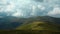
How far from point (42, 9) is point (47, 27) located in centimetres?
55

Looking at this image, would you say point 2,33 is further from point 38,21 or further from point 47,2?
point 47,2

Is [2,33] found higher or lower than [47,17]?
lower

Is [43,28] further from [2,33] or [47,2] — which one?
[2,33]

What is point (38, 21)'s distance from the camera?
4.71 meters

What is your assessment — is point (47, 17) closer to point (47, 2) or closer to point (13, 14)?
point (47, 2)

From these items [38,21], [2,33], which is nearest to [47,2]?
[38,21]

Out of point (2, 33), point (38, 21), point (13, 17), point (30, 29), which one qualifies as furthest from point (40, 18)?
point (2, 33)

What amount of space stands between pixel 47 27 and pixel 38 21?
32 cm

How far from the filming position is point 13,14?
186 inches

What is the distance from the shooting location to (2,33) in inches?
182

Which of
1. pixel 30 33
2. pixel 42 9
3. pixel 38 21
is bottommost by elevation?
pixel 30 33

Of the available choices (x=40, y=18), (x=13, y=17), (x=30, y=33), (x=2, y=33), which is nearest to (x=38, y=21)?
(x=40, y=18)

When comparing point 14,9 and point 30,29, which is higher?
point 14,9

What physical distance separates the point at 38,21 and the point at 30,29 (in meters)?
0.33
